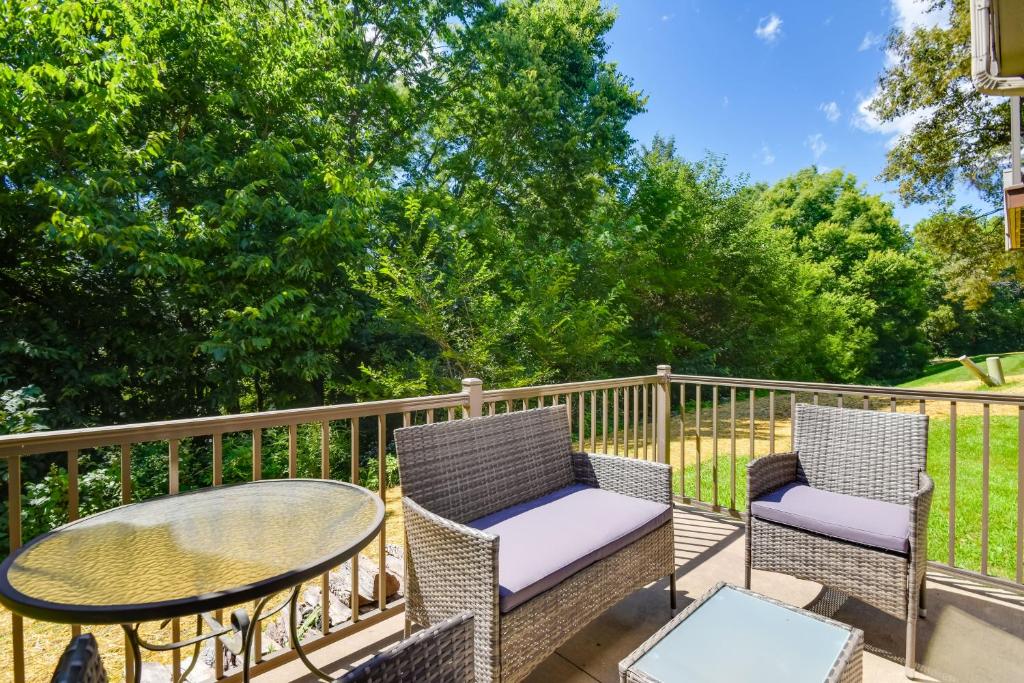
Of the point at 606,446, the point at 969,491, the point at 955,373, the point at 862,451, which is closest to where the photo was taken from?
the point at 862,451

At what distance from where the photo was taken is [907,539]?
6.61 feet

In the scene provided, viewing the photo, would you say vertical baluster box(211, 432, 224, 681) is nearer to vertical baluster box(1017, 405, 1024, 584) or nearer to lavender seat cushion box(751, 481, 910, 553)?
lavender seat cushion box(751, 481, 910, 553)

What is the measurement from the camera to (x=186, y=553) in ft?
4.14

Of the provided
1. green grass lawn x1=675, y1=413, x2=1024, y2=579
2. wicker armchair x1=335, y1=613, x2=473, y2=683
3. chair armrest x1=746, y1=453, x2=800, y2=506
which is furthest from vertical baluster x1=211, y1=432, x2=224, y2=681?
green grass lawn x1=675, y1=413, x2=1024, y2=579

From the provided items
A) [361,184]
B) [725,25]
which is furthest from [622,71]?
[361,184]

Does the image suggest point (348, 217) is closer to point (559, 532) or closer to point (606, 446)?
point (606, 446)

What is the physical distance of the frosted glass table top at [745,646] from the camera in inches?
51.3

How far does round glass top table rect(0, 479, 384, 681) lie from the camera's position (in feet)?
3.36

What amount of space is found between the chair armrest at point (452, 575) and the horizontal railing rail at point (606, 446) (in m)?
0.35

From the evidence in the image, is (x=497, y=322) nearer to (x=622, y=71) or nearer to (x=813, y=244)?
(x=622, y=71)

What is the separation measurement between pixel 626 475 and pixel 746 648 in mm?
1173

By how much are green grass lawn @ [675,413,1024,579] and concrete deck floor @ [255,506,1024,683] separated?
978 millimetres

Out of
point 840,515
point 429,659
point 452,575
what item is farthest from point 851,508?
point 429,659

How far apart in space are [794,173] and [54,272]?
2389 centimetres
